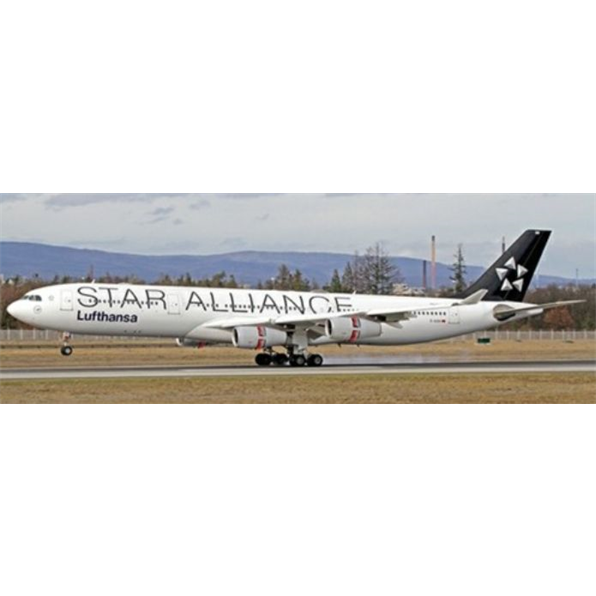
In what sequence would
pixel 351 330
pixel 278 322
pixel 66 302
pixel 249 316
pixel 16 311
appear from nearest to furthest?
pixel 66 302 → pixel 16 311 → pixel 278 322 → pixel 351 330 → pixel 249 316

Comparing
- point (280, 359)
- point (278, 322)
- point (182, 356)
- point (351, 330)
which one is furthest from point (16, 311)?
point (351, 330)

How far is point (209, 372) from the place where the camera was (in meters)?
32.6

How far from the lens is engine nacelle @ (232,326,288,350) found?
36.8 meters

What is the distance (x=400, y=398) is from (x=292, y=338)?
14.4m

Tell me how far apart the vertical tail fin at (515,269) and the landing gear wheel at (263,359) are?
11.2 m

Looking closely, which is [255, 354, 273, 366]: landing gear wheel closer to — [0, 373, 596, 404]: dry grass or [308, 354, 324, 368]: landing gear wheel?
[308, 354, 324, 368]: landing gear wheel

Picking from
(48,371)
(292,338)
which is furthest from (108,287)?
(292,338)

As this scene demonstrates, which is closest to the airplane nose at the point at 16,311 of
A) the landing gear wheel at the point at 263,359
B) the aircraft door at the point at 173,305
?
the aircraft door at the point at 173,305

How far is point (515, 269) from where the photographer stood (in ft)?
150

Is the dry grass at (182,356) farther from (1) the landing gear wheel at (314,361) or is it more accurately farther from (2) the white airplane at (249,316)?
(1) the landing gear wheel at (314,361)

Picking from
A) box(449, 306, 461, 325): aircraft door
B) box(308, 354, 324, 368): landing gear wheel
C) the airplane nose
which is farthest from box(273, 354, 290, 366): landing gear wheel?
the airplane nose

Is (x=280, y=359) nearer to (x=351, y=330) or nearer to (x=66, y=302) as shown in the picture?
A: (x=351, y=330)

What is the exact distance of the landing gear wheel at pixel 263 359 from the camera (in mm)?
38281

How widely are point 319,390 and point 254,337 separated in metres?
11.0
